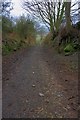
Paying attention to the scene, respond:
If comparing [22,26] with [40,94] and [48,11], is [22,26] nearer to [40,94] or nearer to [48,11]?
[48,11]

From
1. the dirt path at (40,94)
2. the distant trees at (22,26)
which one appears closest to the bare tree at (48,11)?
the distant trees at (22,26)

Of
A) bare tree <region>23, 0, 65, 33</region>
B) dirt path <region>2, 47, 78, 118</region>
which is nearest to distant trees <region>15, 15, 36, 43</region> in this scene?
bare tree <region>23, 0, 65, 33</region>

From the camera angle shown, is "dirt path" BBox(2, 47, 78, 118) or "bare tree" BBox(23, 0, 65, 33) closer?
"dirt path" BBox(2, 47, 78, 118)

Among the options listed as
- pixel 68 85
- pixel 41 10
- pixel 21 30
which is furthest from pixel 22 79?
pixel 41 10

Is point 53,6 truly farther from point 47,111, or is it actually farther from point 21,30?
point 47,111

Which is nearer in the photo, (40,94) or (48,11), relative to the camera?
(40,94)

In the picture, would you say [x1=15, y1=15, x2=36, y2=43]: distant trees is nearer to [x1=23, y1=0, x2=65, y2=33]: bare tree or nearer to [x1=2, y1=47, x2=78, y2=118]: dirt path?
[x1=23, y1=0, x2=65, y2=33]: bare tree

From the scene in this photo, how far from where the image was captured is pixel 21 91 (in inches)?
252

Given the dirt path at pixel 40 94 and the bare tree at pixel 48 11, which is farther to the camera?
the bare tree at pixel 48 11

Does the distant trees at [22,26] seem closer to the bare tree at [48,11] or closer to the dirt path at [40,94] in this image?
the bare tree at [48,11]

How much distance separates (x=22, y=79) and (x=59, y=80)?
51.9 inches

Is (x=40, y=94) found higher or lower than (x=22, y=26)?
lower

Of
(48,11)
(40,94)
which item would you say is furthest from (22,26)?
(40,94)

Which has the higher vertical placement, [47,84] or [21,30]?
[21,30]
